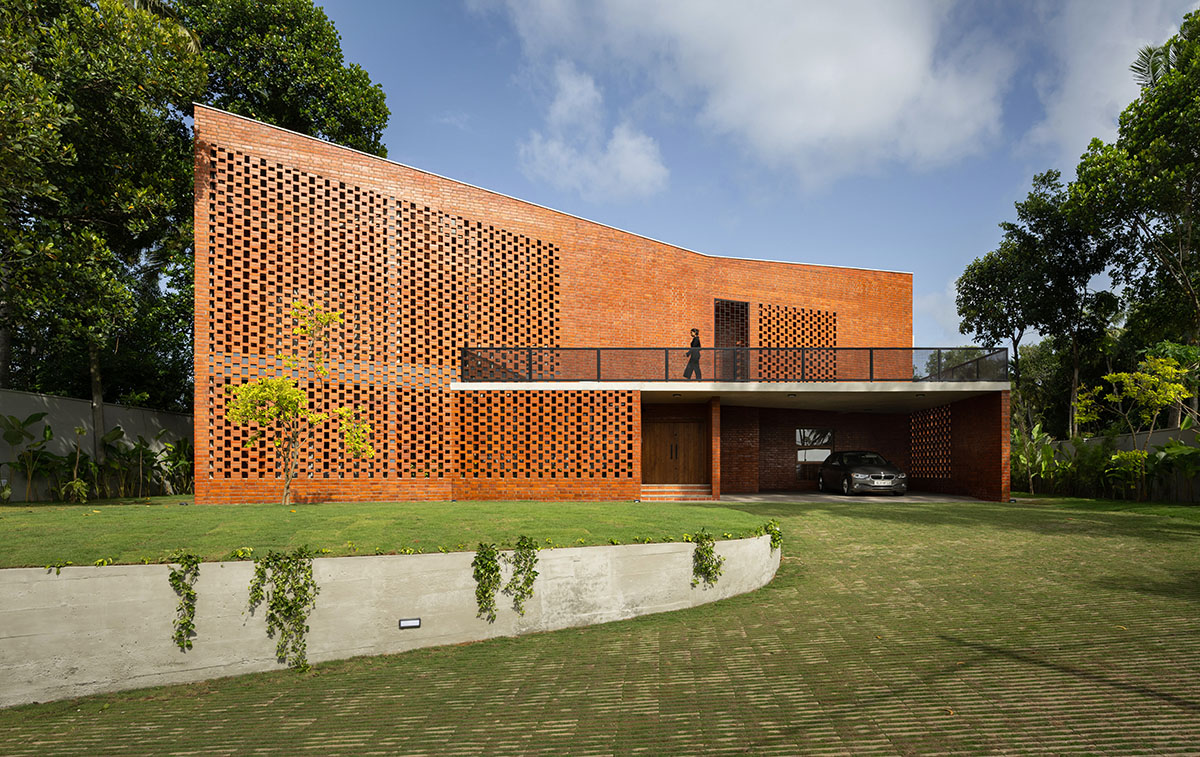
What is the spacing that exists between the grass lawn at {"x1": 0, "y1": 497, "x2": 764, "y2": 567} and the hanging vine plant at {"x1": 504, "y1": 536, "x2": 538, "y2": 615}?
0.20m

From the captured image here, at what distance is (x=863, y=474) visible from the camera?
17750 mm

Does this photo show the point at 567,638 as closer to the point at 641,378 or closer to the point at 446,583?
the point at 446,583

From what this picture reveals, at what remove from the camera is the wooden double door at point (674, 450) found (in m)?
19.0

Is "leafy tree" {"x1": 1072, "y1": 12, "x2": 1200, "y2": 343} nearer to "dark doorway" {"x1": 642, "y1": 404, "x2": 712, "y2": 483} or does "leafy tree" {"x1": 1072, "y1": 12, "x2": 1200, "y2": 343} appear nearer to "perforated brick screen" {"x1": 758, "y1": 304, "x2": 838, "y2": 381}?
"perforated brick screen" {"x1": 758, "y1": 304, "x2": 838, "y2": 381}

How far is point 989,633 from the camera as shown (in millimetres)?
5332

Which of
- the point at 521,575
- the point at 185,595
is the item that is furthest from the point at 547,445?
the point at 185,595

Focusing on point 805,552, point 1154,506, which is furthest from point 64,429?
point 1154,506

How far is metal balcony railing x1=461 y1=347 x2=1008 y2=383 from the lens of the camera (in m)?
15.4

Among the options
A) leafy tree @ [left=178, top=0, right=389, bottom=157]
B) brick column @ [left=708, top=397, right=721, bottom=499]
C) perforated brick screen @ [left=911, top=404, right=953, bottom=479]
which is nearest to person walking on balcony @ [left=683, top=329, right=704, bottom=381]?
brick column @ [left=708, top=397, right=721, bottom=499]

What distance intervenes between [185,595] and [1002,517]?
13.4m

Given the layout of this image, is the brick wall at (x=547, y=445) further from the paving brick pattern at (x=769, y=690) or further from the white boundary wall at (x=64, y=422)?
the white boundary wall at (x=64, y=422)

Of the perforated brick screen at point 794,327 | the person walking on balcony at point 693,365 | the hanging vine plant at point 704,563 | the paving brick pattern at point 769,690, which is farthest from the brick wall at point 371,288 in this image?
the paving brick pattern at point 769,690

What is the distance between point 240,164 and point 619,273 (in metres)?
9.78

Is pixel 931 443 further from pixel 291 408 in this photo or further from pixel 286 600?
pixel 286 600
